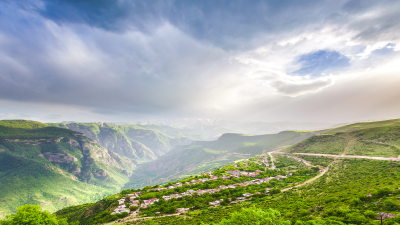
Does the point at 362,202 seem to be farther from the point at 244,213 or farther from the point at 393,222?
the point at 244,213

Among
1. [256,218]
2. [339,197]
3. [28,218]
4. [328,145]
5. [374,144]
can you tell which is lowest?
[328,145]

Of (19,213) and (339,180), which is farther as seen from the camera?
(339,180)

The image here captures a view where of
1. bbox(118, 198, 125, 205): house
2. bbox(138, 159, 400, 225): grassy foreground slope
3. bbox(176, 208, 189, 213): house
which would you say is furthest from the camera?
bbox(118, 198, 125, 205): house

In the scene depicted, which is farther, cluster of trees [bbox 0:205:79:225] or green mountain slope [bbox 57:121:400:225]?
cluster of trees [bbox 0:205:79:225]

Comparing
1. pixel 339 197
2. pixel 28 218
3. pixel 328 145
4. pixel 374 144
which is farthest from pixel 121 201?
pixel 328 145

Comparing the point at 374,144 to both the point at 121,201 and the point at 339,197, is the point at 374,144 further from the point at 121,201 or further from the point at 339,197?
the point at 121,201

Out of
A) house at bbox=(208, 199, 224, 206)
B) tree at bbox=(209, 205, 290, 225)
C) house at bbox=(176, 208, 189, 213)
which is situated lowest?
house at bbox=(208, 199, 224, 206)

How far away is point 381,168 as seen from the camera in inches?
2228

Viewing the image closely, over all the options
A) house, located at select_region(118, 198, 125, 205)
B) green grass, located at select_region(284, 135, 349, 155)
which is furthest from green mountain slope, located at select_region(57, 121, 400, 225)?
house, located at select_region(118, 198, 125, 205)

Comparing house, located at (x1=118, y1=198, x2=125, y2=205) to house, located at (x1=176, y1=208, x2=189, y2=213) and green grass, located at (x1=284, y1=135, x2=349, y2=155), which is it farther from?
green grass, located at (x1=284, y1=135, x2=349, y2=155)

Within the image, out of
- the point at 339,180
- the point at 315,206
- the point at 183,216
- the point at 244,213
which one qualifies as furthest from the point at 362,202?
the point at 183,216

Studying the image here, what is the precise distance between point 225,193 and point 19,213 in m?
66.6

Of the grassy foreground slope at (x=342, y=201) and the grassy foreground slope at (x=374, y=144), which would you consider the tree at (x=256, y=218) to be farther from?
the grassy foreground slope at (x=374, y=144)

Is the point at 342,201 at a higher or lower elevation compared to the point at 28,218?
higher
